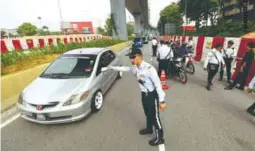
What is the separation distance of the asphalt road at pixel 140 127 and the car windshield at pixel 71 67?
121cm

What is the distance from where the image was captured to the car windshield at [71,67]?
205 inches

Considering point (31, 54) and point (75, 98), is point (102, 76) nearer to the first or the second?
point (75, 98)

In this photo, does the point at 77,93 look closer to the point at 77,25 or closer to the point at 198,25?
the point at 198,25

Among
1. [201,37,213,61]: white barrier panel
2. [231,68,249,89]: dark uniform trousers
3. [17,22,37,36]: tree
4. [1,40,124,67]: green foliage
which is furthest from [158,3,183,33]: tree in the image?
[231,68,249,89]: dark uniform trousers

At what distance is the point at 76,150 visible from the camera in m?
3.47

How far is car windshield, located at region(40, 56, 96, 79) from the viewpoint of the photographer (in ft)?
17.1

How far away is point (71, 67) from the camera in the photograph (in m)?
5.54

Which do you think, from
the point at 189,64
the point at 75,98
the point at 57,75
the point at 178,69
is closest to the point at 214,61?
the point at 178,69

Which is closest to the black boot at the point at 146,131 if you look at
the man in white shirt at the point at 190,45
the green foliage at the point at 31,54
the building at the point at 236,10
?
the green foliage at the point at 31,54

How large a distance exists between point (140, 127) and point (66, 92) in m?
1.84

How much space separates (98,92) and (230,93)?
4.41 meters

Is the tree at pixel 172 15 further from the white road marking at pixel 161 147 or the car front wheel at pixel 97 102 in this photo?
the white road marking at pixel 161 147

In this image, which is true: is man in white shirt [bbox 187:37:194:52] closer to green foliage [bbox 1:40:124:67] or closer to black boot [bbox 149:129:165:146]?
green foliage [bbox 1:40:124:67]

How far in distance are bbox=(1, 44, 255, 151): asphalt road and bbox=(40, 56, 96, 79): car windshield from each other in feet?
3.95
